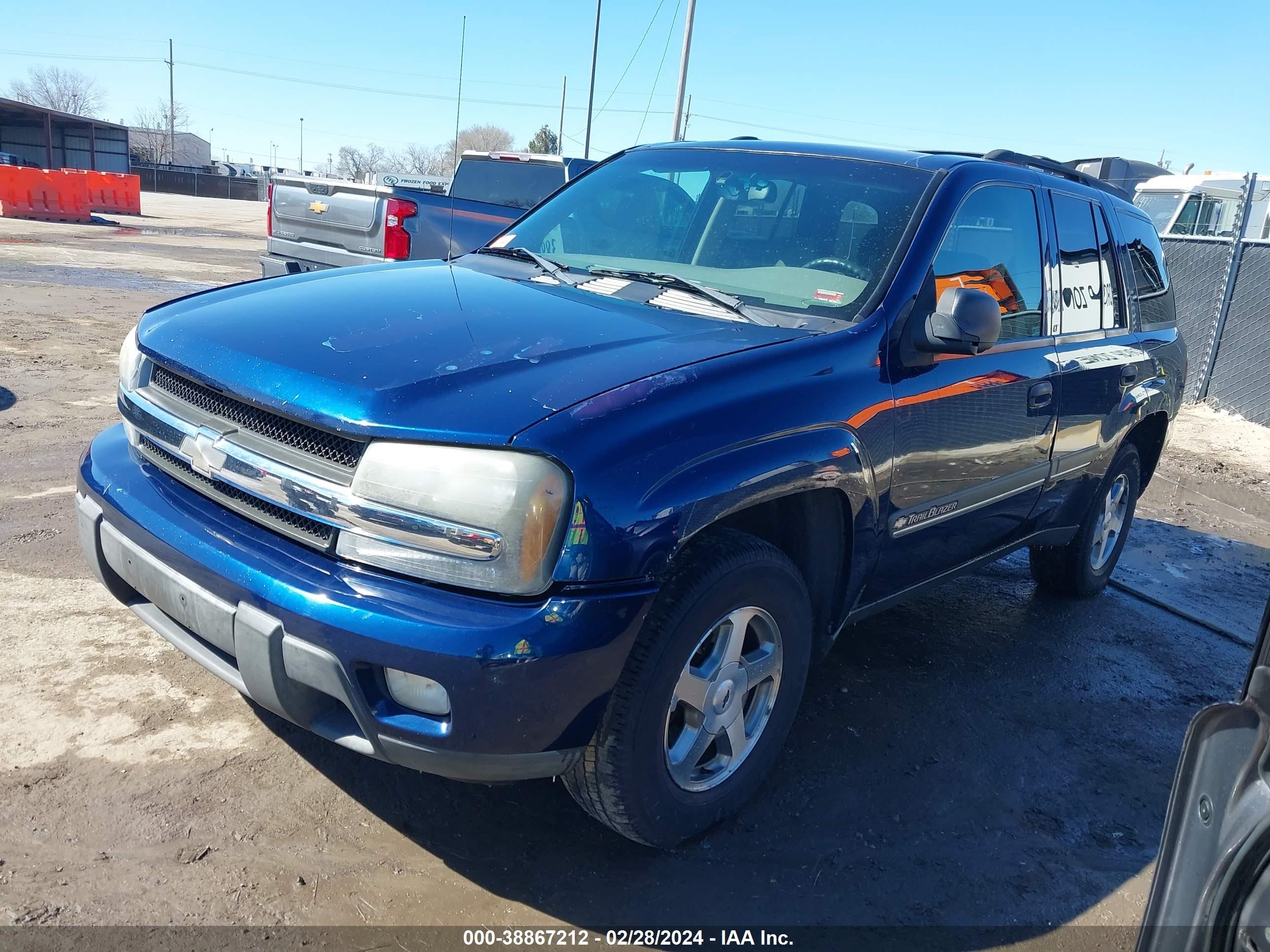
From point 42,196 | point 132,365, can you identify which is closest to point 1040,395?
point 132,365

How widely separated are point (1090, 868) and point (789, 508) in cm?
140

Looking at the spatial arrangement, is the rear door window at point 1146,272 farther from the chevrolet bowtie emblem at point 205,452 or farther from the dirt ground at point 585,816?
the chevrolet bowtie emblem at point 205,452

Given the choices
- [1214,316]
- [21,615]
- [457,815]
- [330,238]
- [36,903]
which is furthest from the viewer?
[1214,316]

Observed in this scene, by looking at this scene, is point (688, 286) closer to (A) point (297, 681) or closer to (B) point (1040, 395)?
(B) point (1040, 395)

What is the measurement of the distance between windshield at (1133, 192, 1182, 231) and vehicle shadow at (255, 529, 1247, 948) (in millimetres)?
15405

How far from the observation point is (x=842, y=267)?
3168 mm

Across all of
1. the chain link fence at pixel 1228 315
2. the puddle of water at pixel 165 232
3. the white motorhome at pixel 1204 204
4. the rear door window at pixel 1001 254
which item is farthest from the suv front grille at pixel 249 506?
the puddle of water at pixel 165 232

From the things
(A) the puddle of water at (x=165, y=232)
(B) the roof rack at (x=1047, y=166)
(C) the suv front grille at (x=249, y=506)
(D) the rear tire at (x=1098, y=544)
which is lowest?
(A) the puddle of water at (x=165, y=232)

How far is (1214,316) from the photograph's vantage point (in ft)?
35.6

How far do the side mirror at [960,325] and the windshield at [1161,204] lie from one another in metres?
16.3

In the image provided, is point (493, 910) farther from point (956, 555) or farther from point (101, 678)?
point (956, 555)

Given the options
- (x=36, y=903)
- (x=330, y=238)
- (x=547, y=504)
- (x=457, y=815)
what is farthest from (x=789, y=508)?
(x=330, y=238)

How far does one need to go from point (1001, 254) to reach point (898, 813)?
78.7 inches

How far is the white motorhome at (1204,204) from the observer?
1656cm
